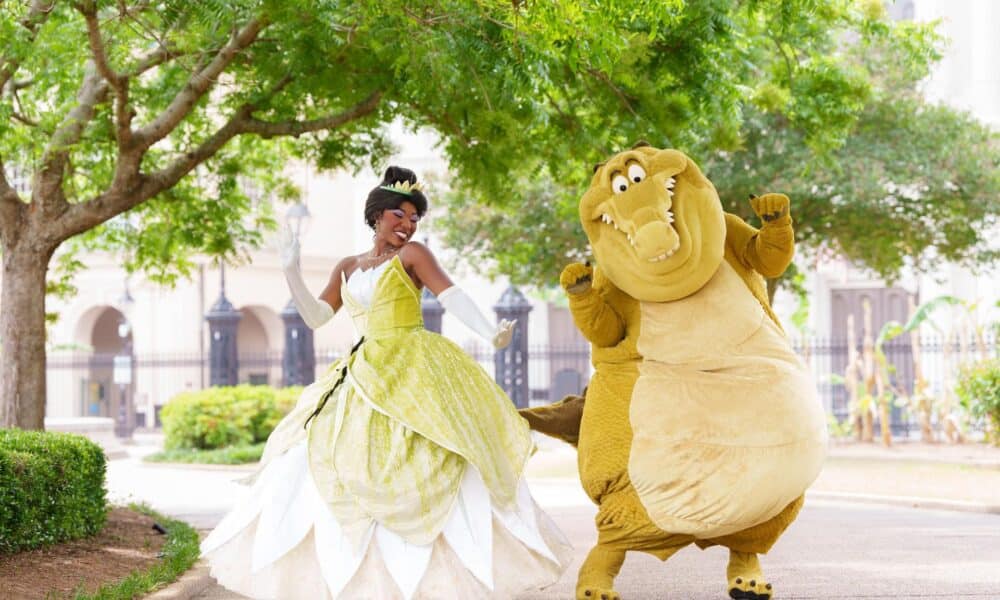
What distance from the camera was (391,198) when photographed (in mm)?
6836

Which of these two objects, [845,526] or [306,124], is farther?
[845,526]

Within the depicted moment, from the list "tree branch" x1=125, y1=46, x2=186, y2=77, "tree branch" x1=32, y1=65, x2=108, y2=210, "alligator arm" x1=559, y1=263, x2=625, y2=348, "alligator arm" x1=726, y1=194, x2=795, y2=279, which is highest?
"tree branch" x1=125, y1=46, x2=186, y2=77

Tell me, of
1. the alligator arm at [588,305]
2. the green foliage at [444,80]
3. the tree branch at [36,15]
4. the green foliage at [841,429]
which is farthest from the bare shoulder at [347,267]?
the green foliage at [841,429]

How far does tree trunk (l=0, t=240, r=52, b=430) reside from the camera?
438 inches

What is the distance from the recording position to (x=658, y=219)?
6.36 m

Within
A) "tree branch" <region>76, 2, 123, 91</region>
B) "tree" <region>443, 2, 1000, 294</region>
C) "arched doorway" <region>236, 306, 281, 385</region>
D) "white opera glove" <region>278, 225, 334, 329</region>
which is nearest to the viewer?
"white opera glove" <region>278, 225, 334, 329</region>

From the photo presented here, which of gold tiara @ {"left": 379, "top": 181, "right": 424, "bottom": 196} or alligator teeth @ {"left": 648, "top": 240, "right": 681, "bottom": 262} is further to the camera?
gold tiara @ {"left": 379, "top": 181, "right": 424, "bottom": 196}

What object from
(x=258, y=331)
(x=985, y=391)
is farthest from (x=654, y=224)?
(x=258, y=331)

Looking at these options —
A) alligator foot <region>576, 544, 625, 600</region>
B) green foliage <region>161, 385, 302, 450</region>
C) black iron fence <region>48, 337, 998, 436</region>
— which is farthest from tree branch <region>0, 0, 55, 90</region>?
black iron fence <region>48, 337, 998, 436</region>

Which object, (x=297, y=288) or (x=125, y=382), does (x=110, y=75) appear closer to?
(x=297, y=288)

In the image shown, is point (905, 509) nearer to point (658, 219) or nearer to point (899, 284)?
point (658, 219)

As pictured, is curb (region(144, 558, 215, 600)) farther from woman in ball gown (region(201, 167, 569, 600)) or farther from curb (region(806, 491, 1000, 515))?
curb (region(806, 491, 1000, 515))

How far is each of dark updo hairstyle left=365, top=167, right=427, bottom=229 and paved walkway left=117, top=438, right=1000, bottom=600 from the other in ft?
5.24

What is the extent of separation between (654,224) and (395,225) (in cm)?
132
